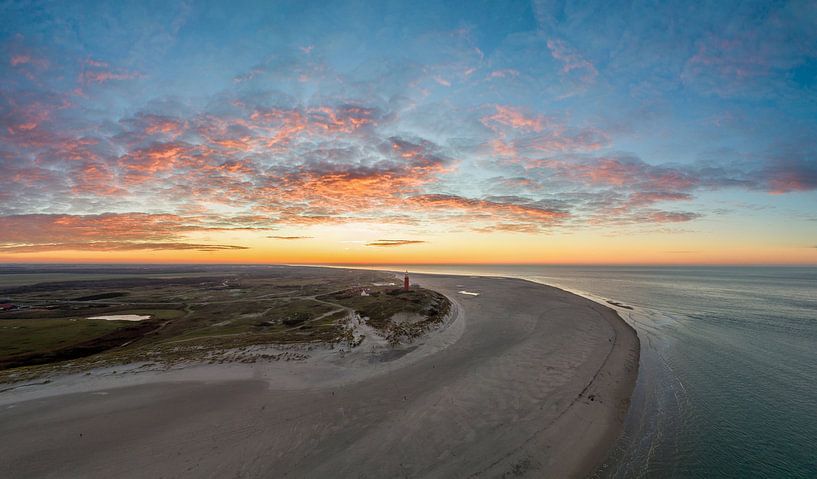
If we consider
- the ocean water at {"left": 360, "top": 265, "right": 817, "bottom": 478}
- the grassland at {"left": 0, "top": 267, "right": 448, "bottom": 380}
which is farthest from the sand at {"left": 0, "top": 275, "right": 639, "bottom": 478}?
the grassland at {"left": 0, "top": 267, "right": 448, "bottom": 380}

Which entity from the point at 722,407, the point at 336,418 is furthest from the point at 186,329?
the point at 722,407

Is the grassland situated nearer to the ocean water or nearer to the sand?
the sand

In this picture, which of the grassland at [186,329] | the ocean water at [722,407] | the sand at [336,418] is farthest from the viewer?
the grassland at [186,329]

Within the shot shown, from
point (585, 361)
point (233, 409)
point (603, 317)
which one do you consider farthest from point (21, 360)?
point (603, 317)

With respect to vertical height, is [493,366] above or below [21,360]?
above

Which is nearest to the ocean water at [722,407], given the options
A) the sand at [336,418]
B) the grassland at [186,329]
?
the sand at [336,418]

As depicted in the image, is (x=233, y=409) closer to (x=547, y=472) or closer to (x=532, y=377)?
(x=547, y=472)

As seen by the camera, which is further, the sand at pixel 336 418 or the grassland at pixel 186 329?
the grassland at pixel 186 329

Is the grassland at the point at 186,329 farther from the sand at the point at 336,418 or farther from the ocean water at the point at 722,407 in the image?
the ocean water at the point at 722,407
